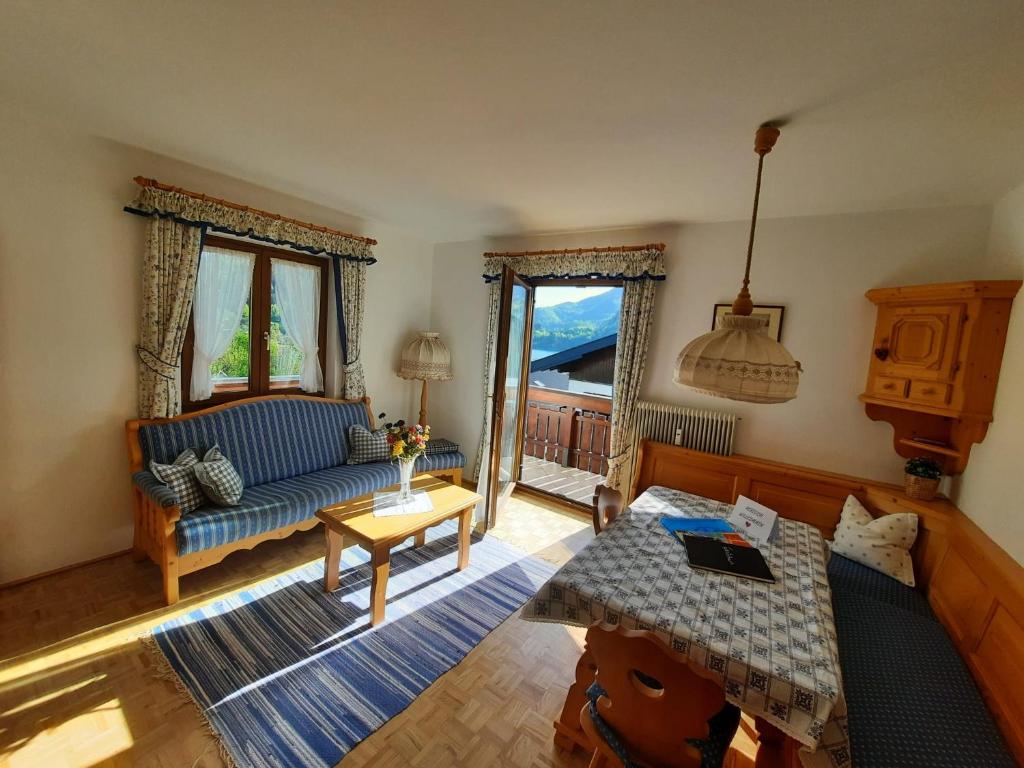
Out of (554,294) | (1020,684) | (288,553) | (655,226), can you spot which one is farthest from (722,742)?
(554,294)

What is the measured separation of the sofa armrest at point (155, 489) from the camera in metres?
2.19

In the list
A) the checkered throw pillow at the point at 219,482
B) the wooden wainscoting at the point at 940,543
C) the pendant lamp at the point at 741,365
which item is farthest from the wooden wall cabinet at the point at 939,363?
the checkered throw pillow at the point at 219,482

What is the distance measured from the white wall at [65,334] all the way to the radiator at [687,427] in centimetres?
350

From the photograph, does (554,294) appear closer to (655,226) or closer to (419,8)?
(655,226)

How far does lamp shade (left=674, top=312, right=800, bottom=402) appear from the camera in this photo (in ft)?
4.34

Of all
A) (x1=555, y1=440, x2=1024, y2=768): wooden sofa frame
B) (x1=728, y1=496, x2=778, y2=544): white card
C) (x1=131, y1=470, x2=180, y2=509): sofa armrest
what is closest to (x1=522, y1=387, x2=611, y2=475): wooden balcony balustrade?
(x1=555, y1=440, x2=1024, y2=768): wooden sofa frame

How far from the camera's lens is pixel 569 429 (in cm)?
500

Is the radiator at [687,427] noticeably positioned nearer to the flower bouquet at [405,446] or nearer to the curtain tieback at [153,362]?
the flower bouquet at [405,446]

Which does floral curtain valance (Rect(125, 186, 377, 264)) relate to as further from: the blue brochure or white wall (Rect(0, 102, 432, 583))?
the blue brochure

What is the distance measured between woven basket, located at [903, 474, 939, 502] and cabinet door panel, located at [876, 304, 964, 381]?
570mm

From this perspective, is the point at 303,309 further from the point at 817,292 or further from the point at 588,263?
the point at 817,292

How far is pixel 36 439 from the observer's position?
7.57ft

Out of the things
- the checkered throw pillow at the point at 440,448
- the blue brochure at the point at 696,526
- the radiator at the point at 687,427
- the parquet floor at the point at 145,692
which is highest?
the radiator at the point at 687,427

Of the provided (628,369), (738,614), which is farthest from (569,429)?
(738,614)
